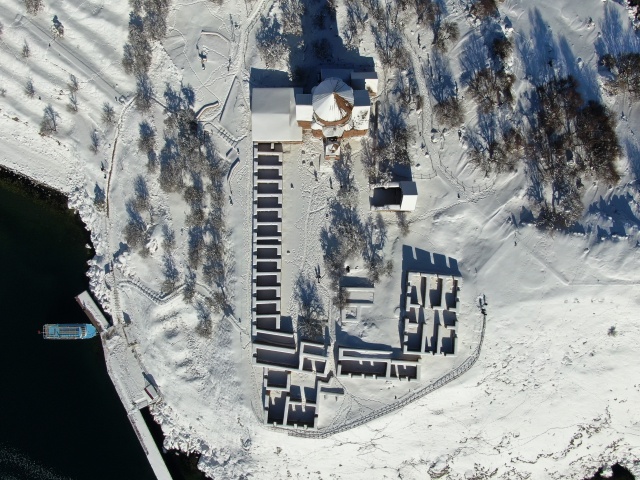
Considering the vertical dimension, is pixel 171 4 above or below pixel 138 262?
above

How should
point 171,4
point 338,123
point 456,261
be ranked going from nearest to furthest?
1. point 338,123
2. point 456,261
3. point 171,4

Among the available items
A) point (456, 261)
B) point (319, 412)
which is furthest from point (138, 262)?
point (456, 261)

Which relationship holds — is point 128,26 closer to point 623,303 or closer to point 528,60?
point 528,60

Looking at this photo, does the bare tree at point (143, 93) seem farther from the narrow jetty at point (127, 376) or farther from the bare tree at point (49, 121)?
the narrow jetty at point (127, 376)

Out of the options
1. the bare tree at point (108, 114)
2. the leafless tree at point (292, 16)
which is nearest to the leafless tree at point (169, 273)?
the bare tree at point (108, 114)

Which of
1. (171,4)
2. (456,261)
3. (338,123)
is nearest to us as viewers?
(338,123)

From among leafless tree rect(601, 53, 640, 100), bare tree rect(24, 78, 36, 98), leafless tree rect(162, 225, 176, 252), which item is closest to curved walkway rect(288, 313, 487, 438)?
leafless tree rect(162, 225, 176, 252)
